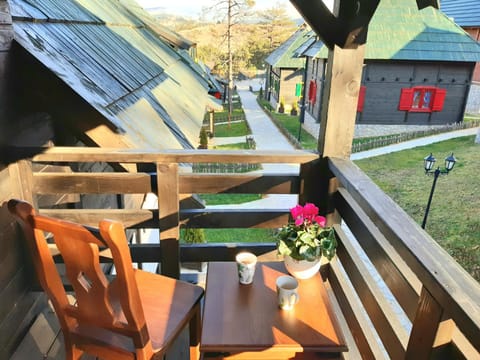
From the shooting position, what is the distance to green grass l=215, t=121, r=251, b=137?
1766cm

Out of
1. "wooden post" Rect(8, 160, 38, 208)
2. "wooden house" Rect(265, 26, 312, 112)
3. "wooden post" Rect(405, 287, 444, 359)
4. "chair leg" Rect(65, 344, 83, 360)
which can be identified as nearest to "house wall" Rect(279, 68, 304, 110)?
"wooden house" Rect(265, 26, 312, 112)

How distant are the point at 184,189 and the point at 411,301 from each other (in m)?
1.34

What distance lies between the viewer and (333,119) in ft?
6.94

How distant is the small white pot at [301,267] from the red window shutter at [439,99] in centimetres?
1574

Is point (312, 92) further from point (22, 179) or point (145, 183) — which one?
point (22, 179)

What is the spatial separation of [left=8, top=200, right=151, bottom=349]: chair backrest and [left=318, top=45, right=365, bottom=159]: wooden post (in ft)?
4.47

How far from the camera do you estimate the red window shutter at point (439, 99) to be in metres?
15.1

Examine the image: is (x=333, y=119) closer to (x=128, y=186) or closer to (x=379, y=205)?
(x=379, y=205)

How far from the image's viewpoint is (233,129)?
61.5 ft

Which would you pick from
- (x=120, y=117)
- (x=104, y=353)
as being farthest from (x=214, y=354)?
(x=120, y=117)

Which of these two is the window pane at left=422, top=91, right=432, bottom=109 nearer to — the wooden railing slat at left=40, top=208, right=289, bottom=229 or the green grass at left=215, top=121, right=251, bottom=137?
the green grass at left=215, top=121, right=251, bottom=137

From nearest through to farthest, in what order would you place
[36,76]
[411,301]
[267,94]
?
[411,301]
[36,76]
[267,94]

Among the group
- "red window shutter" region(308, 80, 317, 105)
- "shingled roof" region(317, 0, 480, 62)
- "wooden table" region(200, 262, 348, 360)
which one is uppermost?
"shingled roof" region(317, 0, 480, 62)

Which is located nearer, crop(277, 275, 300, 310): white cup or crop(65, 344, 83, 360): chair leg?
crop(65, 344, 83, 360): chair leg
